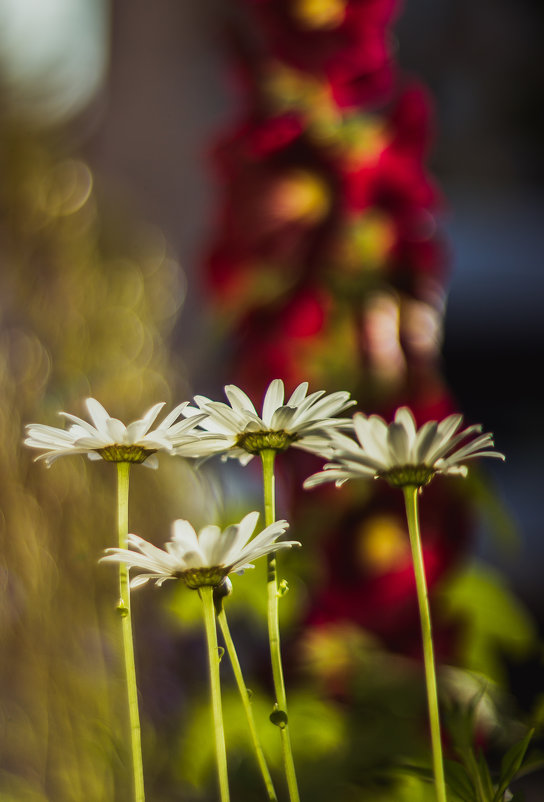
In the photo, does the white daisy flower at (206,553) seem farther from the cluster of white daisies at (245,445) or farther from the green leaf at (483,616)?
the green leaf at (483,616)

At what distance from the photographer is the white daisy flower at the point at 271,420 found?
0.39 ft

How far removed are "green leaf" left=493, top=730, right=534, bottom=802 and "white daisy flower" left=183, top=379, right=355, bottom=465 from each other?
6 centimetres

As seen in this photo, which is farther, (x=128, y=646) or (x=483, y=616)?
(x=483, y=616)

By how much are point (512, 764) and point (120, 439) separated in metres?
0.09

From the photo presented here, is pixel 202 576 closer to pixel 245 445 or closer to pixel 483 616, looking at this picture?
pixel 245 445

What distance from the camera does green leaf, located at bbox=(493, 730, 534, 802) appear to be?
12 cm

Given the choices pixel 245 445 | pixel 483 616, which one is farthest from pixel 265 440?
pixel 483 616

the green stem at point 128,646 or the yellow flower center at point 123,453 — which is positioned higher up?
the yellow flower center at point 123,453

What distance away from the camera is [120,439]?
0.12 m

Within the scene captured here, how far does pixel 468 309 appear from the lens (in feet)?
3.44

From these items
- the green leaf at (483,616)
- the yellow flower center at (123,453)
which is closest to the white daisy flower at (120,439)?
the yellow flower center at (123,453)

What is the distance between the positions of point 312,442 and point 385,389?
17 centimetres

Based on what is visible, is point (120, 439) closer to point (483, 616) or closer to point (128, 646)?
point (128, 646)

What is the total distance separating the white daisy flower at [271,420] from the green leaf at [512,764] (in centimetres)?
6
